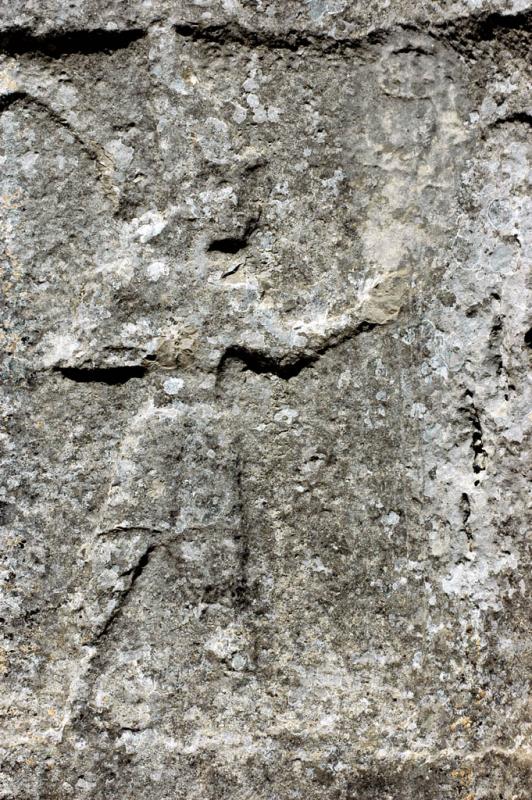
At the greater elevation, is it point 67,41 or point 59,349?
point 67,41

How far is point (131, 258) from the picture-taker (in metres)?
1.72

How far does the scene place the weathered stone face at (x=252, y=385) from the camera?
1695 millimetres

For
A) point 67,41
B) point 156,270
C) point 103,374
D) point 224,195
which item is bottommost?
point 103,374

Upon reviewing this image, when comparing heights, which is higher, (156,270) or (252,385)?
(156,270)

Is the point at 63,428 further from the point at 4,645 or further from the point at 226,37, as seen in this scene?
the point at 226,37

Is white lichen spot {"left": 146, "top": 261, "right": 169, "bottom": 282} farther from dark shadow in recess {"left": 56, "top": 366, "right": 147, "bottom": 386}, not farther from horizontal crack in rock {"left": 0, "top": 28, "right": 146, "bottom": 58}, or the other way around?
horizontal crack in rock {"left": 0, "top": 28, "right": 146, "bottom": 58}

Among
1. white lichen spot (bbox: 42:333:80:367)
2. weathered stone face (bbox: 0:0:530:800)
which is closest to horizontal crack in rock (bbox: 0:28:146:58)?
weathered stone face (bbox: 0:0:530:800)

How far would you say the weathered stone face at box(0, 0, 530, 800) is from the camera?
5.56 feet

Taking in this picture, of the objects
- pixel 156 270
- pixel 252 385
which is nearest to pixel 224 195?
pixel 156 270

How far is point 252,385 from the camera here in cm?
176

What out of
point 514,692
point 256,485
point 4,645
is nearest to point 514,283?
point 256,485

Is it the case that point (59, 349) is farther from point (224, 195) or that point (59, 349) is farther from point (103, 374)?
point (224, 195)

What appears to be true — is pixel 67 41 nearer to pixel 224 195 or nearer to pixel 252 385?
pixel 224 195

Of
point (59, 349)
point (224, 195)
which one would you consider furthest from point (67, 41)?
point (59, 349)
